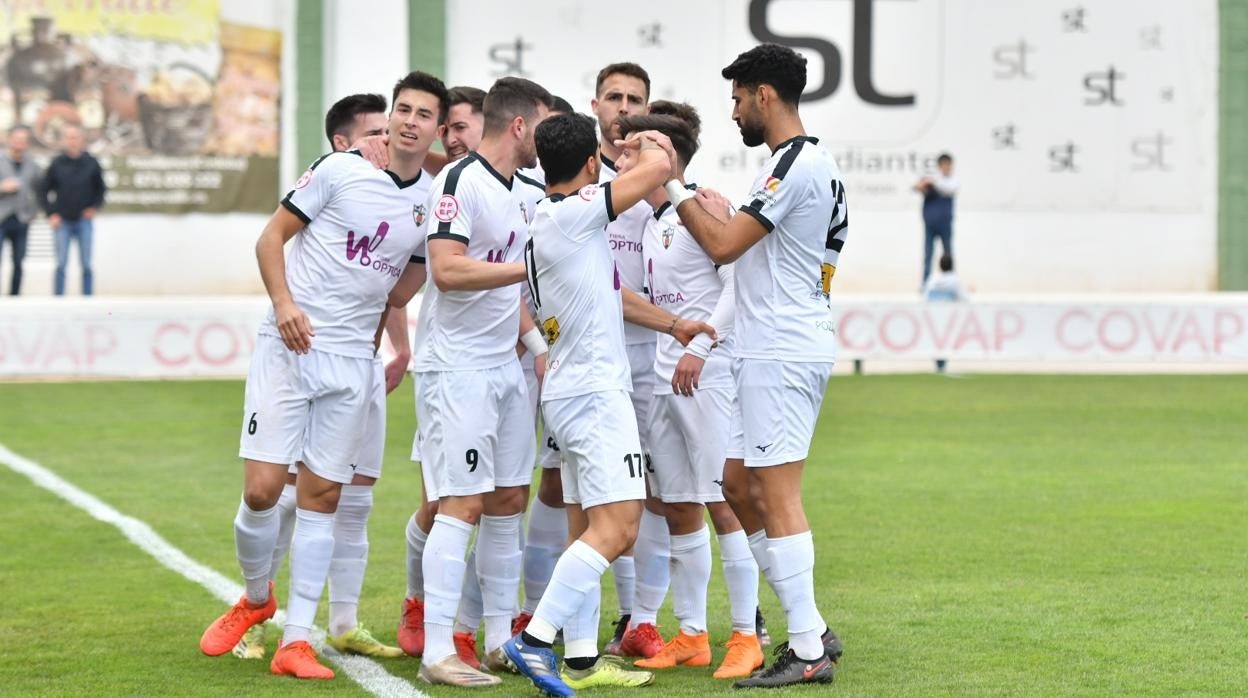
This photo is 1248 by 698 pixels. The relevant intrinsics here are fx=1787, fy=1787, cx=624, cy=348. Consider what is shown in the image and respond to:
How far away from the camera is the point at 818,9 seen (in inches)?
1151

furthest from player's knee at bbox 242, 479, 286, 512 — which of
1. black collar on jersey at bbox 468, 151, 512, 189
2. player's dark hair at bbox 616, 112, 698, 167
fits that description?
player's dark hair at bbox 616, 112, 698, 167

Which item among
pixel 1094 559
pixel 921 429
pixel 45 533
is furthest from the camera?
pixel 921 429

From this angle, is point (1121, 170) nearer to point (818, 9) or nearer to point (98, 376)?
point (818, 9)

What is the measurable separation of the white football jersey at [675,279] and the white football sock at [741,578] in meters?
0.60

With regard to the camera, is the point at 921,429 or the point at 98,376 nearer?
the point at 921,429

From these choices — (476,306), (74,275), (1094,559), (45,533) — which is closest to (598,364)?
(476,306)

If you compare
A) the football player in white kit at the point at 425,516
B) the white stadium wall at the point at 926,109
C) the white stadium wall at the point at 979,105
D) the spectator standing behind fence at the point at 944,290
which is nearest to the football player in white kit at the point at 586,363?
the football player in white kit at the point at 425,516

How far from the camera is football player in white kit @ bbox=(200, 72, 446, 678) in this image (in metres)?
6.57

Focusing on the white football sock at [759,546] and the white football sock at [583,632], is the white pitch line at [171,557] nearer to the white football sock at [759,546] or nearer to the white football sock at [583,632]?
the white football sock at [583,632]

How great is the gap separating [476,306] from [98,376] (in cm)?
1254

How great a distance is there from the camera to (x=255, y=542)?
6.72m

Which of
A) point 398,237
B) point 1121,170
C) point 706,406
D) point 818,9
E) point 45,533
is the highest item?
point 818,9

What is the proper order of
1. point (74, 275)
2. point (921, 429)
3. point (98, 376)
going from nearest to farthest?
point (921, 429) < point (98, 376) < point (74, 275)

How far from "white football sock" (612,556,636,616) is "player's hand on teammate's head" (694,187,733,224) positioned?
1609mm
